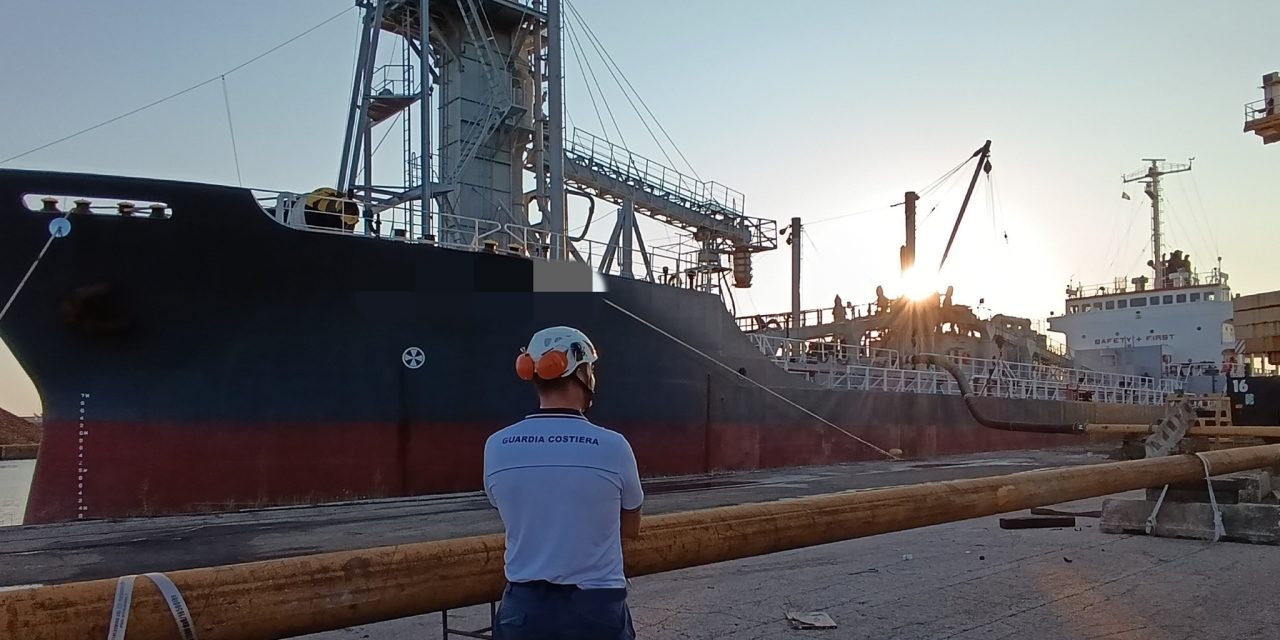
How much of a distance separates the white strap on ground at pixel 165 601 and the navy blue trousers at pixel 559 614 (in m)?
0.78

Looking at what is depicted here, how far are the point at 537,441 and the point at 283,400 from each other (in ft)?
32.2

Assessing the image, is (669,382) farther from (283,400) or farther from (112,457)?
(112,457)

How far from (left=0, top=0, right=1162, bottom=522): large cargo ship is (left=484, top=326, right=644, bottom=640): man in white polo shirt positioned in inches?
382

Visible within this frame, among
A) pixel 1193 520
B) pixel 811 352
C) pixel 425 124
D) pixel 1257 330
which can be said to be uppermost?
pixel 425 124

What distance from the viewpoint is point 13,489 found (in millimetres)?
25750

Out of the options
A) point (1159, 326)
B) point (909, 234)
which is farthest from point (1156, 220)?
point (909, 234)

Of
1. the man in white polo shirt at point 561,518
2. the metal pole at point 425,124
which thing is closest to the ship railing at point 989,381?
the metal pole at point 425,124

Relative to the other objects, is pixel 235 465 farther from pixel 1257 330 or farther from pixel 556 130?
pixel 1257 330

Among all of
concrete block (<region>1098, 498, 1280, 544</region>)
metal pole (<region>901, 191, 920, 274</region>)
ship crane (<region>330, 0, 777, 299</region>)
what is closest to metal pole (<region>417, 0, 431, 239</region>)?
ship crane (<region>330, 0, 777, 299</region>)

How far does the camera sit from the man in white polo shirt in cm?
222

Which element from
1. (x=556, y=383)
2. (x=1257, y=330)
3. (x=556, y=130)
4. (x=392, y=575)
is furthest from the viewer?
(x=1257, y=330)

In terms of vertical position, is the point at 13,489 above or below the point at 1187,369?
below

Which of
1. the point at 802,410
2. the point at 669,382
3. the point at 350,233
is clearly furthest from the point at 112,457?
the point at 802,410

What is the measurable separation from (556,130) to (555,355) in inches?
527
